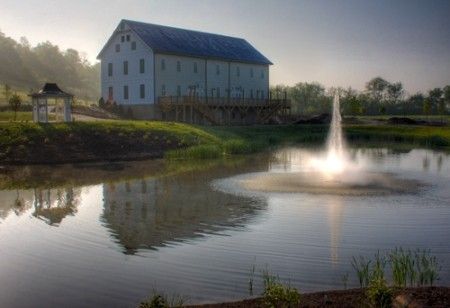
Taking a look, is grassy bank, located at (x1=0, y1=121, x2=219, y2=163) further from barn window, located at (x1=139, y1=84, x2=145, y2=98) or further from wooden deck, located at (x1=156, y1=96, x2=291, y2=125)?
barn window, located at (x1=139, y1=84, x2=145, y2=98)

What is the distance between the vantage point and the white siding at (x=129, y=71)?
64812 millimetres

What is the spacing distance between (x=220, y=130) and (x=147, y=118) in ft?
38.6

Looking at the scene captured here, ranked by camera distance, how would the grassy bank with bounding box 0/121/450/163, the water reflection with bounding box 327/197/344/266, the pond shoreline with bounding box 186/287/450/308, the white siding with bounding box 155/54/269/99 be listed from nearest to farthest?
1. the pond shoreline with bounding box 186/287/450/308
2. the water reflection with bounding box 327/197/344/266
3. the grassy bank with bounding box 0/121/450/163
4. the white siding with bounding box 155/54/269/99

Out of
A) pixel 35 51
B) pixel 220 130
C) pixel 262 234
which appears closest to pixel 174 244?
pixel 262 234

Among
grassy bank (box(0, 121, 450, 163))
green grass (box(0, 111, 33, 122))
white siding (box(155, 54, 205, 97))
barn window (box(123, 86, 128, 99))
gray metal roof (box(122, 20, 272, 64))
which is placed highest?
gray metal roof (box(122, 20, 272, 64))

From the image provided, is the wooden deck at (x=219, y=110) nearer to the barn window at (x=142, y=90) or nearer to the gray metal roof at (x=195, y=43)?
the barn window at (x=142, y=90)

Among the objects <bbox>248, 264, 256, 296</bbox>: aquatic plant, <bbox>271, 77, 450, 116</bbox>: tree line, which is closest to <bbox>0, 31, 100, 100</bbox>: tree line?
<bbox>271, 77, 450, 116</bbox>: tree line

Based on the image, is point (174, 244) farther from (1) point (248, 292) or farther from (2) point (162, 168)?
(2) point (162, 168)

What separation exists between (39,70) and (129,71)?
92442 mm

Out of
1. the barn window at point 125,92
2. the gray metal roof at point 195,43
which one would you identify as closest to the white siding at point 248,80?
the gray metal roof at point 195,43

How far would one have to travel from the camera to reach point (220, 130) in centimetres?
5666

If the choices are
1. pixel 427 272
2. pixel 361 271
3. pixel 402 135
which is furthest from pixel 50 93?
pixel 427 272

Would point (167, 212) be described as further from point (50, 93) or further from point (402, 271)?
point (50, 93)

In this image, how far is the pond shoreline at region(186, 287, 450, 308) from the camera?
9.93 metres
